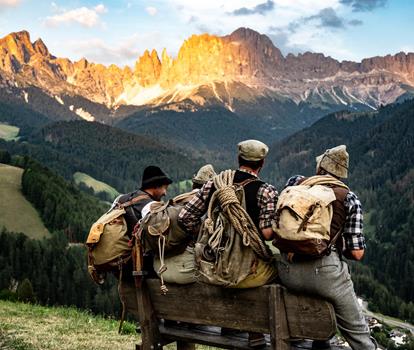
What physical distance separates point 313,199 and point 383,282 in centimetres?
19225

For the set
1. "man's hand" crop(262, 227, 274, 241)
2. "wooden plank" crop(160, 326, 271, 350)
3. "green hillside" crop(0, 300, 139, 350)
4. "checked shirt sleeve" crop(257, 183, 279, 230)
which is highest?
"checked shirt sleeve" crop(257, 183, 279, 230)

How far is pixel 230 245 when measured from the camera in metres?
7.31

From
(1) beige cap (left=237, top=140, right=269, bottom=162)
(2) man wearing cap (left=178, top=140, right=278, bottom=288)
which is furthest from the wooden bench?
(1) beige cap (left=237, top=140, right=269, bottom=162)

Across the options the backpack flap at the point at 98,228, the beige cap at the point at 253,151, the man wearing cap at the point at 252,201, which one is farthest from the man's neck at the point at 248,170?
the backpack flap at the point at 98,228

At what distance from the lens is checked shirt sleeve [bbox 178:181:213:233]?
27.0ft

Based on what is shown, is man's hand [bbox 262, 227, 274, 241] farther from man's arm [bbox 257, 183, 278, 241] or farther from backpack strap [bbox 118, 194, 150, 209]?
backpack strap [bbox 118, 194, 150, 209]

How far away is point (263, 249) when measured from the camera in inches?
291

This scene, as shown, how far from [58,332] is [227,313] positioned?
857 cm

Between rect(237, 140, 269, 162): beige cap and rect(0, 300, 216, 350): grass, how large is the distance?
7.35 meters

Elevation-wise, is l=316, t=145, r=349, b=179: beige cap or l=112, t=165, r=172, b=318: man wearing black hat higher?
l=316, t=145, r=349, b=179: beige cap

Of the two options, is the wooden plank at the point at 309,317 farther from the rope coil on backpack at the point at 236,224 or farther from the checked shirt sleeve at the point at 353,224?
the checked shirt sleeve at the point at 353,224

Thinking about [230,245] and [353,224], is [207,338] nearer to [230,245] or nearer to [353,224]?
[230,245]

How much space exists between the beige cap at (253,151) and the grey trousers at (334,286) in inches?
63.6

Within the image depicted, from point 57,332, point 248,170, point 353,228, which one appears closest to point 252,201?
point 248,170
